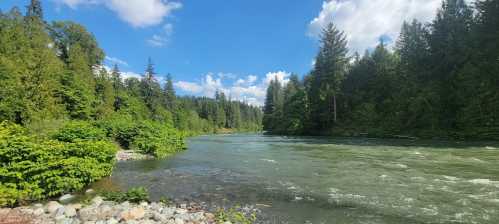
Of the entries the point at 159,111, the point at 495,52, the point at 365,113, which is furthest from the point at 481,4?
the point at 159,111

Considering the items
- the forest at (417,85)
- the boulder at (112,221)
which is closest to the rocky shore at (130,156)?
the boulder at (112,221)

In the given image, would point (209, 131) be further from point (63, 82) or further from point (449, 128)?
point (449, 128)

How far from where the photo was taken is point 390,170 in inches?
563

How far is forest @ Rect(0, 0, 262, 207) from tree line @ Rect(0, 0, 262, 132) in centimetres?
8

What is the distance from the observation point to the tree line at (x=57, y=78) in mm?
27594

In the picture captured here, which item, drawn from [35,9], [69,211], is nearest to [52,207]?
[69,211]

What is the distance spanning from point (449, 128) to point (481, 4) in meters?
15.8

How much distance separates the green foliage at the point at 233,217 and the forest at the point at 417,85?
33133 millimetres

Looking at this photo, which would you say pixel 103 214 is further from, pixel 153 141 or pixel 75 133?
pixel 153 141

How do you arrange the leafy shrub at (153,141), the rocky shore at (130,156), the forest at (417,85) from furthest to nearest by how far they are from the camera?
the forest at (417,85), the leafy shrub at (153,141), the rocky shore at (130,156)

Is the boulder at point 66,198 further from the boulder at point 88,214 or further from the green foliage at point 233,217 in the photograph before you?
the green foliage at point 233,217

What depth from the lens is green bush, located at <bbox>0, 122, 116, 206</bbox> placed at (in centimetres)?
840

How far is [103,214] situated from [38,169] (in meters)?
2.81

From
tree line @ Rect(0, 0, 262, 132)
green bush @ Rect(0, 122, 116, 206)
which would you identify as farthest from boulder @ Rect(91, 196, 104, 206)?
tree line @ Rect(0, 0, 262, 132)
